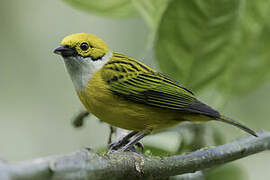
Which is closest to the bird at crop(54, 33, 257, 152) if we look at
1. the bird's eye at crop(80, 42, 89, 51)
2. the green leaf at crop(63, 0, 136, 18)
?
the bird's eye at crop(80, 42, 89, 51)

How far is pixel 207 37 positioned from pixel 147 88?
0.62 m

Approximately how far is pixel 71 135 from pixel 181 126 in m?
3.35

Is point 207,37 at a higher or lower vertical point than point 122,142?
higher

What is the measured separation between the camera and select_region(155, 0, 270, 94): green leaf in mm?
3139

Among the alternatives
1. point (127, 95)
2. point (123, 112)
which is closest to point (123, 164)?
point (123, 112)

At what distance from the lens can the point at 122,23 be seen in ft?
22.6

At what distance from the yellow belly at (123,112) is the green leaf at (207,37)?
16.5 inches

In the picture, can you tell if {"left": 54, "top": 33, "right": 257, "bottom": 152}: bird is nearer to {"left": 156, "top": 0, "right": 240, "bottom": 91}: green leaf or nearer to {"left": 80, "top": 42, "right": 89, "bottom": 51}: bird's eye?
{"left": 80, "top": 42, "right": 89, "bottom": 51}: bird's eye

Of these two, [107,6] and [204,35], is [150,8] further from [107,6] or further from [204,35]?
[204,35]

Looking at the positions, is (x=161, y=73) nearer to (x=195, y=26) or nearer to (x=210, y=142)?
(x=195, y=26)

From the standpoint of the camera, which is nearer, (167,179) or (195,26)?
(167,179)

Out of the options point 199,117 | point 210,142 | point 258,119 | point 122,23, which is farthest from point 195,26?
point 122,23

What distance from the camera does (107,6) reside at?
3570 millimetres

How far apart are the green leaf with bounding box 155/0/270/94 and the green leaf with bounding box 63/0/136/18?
546mm
